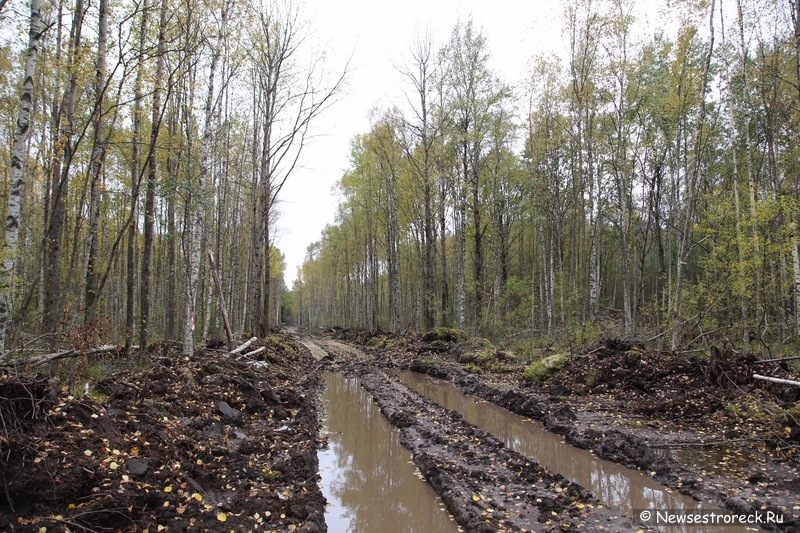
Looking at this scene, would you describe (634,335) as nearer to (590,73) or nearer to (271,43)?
(590,73)

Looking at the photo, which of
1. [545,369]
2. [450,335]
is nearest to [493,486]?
[545,369]

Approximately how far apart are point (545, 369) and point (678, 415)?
13.6 feet

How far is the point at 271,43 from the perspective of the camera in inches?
650

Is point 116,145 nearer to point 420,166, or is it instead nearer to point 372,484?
point 372,484

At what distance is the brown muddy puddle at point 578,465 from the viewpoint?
4887 millimetres

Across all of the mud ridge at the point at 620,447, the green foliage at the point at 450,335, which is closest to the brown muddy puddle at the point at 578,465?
the mud ridge at the point at 620,447

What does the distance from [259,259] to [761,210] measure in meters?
15.3

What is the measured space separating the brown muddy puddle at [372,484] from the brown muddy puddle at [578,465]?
1868mm

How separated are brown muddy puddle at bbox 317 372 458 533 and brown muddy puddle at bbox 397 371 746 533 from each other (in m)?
1.87

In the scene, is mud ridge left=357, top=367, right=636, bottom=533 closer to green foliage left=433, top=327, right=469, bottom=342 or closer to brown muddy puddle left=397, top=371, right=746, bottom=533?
brown muddy puddle left=397, top=371, right=746, bottom=533

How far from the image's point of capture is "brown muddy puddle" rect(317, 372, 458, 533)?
4.76 metres

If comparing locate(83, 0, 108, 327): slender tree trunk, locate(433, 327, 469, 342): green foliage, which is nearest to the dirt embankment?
locate(433, 327, 469, 342): green foliage

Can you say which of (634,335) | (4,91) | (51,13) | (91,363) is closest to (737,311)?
(634,335)

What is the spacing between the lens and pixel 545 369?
11.9 meters
